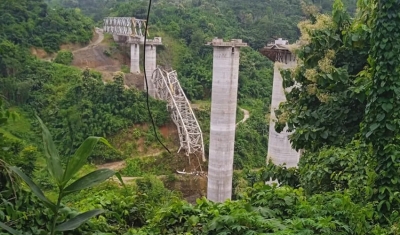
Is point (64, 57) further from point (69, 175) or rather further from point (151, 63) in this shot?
point (69, 175)

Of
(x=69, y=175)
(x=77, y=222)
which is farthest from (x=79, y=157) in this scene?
(x=77, y=222)

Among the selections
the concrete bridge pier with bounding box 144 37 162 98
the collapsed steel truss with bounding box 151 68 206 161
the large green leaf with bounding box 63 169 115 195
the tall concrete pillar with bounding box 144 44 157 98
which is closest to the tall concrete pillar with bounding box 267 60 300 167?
the collapsed steel truss with bounding box 151 68 206 161

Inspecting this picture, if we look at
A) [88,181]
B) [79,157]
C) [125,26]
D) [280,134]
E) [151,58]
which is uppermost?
[125,26]

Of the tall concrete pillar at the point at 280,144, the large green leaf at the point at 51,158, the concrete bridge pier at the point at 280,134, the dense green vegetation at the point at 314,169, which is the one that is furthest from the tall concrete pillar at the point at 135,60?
the large green leaf at the point at 51,158

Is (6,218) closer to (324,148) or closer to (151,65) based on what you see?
(324,148)

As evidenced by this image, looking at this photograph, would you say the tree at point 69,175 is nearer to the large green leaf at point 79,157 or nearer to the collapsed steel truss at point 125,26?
the large green leaf at point 79,157

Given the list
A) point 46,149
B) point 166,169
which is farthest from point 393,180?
point 166,169
